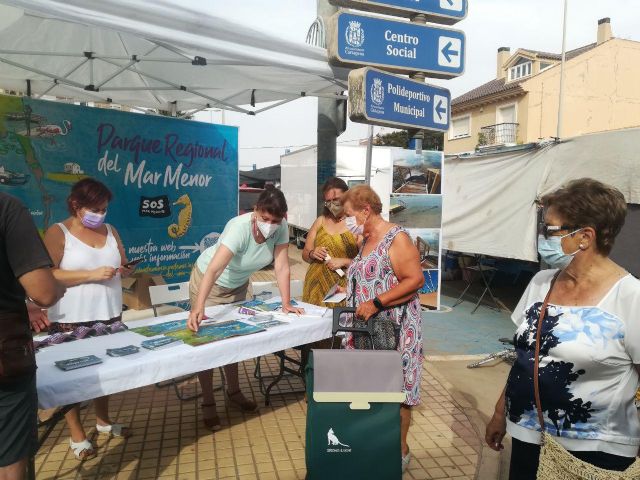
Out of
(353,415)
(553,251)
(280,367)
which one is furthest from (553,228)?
(280,367)

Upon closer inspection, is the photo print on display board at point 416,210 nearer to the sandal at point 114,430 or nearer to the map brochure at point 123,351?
the sandal at point 114,430

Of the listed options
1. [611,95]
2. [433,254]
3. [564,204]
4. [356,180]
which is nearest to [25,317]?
[564,204]

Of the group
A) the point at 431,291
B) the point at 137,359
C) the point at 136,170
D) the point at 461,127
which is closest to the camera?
the point at 137,359

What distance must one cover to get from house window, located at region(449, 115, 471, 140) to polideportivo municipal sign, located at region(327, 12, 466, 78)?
3034 centimetres

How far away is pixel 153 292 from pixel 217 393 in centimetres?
102

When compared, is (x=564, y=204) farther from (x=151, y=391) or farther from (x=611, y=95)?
(x=611, y=95)

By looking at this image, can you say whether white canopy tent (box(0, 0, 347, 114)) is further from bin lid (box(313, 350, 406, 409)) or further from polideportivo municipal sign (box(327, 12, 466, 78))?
bin lid (box(313, 350, 406, 409))

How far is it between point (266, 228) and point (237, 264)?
37cm

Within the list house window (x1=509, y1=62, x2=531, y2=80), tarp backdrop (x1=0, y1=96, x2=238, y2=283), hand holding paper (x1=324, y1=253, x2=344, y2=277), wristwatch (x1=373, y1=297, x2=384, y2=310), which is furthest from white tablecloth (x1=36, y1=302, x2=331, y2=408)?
house window (x1=509, y1=62, x2=531, y2=80)

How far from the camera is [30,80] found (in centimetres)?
539

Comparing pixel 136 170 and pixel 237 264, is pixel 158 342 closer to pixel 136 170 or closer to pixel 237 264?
pixel 237 264

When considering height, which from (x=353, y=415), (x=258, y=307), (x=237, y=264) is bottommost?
(x=353, y=415)

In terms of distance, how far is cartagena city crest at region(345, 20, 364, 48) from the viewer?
10.3 ft

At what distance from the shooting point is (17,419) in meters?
1.74
